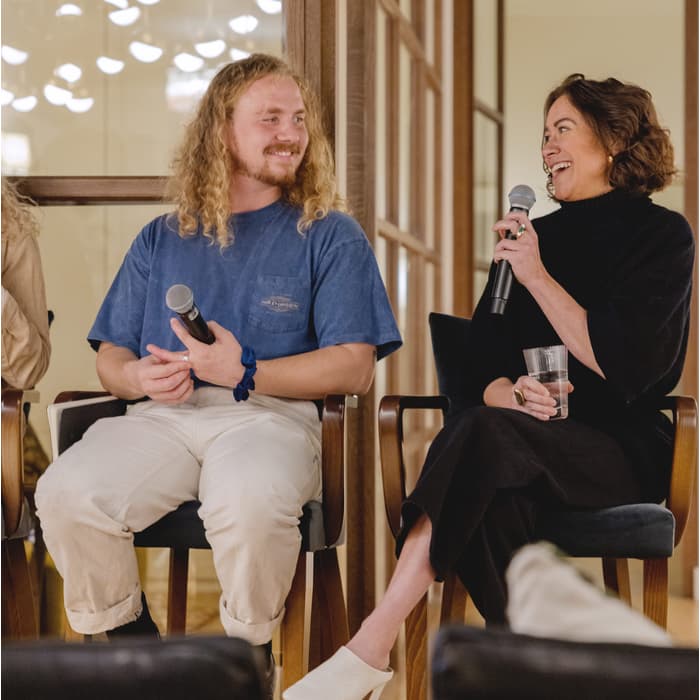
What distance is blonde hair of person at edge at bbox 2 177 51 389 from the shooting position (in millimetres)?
2277

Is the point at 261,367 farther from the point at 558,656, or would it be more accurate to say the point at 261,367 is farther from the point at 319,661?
the point at 558,656

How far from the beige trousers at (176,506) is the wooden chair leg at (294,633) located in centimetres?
7

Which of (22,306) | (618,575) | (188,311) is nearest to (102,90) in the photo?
(22,306)

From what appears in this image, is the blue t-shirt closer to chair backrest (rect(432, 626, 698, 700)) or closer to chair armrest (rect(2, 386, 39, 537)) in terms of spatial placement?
chair armrest (rect(2, 386, 39, 537))

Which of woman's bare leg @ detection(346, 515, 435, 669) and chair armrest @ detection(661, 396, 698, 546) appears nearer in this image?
woman's bare leg @ detection(346, 515, 435, 669)

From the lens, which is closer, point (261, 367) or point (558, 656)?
point (558, 656)

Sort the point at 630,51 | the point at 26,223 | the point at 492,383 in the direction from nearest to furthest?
the point at 492,383 < the point at 26,223 < the point at 630,51

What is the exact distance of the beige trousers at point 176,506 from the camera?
1.75 m

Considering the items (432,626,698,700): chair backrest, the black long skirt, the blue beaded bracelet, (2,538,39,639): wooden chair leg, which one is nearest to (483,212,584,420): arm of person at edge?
the black long skirt

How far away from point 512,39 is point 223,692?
4.35m

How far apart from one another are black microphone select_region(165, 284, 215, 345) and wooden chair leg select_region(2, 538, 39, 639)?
59cm

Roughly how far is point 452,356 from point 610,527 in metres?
0.60

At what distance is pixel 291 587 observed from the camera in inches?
74.1

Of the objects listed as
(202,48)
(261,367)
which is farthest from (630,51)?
(261,367)
